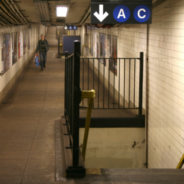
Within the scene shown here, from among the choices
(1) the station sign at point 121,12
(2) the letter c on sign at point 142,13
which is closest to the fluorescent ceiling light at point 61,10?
(1) the station sign at point 121,12

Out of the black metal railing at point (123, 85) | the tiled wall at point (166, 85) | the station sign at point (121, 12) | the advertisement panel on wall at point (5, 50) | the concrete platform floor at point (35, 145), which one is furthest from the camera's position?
the advertisement panel on wall at point (5, 50)

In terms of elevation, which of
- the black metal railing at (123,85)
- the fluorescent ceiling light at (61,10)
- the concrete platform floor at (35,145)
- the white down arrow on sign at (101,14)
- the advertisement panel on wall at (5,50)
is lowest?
the concrete platform floor at (35,145)

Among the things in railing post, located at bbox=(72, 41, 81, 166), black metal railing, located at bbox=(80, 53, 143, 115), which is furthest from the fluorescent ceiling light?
railing post, located at bbox=(72, 41, 81, 166)

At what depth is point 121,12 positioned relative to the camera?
5637 millimetres

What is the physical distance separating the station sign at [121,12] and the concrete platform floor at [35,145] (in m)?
2.17

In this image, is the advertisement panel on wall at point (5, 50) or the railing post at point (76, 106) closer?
the railing post at point (76, 106)

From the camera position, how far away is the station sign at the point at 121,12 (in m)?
5.60

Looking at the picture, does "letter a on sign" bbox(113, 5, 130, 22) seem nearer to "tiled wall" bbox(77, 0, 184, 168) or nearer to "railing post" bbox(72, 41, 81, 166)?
"tiled wall" bbox(77, 0, 184, 168)

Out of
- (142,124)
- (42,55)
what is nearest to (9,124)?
(142,124)

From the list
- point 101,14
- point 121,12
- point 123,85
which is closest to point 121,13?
point 121,12

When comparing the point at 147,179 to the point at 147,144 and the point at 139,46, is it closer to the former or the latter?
the point at 147,144

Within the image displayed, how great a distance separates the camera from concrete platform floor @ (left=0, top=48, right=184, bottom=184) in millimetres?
3367

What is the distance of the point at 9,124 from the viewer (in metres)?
6.32

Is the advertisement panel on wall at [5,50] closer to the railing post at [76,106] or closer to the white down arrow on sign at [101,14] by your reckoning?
the white down arrow on sign at [101,14]
